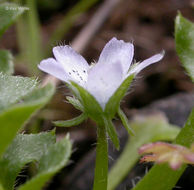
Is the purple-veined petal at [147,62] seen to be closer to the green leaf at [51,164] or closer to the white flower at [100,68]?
the white flower at [100,68]

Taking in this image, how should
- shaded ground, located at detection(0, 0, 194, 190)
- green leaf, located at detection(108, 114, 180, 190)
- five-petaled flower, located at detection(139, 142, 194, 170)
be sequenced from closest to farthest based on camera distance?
five-petaled flower, located at detection(139, 142, 194, 170) → green leaf, located at detection(108, 114, 180, 190) → shaded ground, located at detection(0, 0, 194, 190)

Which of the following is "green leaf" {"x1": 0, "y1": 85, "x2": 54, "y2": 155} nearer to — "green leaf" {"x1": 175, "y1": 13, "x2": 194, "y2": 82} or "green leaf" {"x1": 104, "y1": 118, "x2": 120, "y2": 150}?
"green leaf" {"x1": 104, "y1": 118, "x2": 120, "y2": 150}

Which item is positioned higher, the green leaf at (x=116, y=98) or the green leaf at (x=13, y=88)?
the green leaf at (x=13, y=88)

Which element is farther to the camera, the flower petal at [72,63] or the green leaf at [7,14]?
the green leaf at [7,14]

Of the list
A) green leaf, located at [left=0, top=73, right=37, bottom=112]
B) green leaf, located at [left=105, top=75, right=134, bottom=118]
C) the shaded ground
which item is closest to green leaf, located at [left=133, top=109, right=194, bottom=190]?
green leaf, located at [left=105, top=75, right=134, bottom=118]

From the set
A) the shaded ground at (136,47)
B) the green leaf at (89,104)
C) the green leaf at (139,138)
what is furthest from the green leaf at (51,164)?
the shaded ground at (136,47)

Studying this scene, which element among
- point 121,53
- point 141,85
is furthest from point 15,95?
point 141,85

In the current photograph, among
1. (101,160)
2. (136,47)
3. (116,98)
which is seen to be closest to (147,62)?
(116,98)
